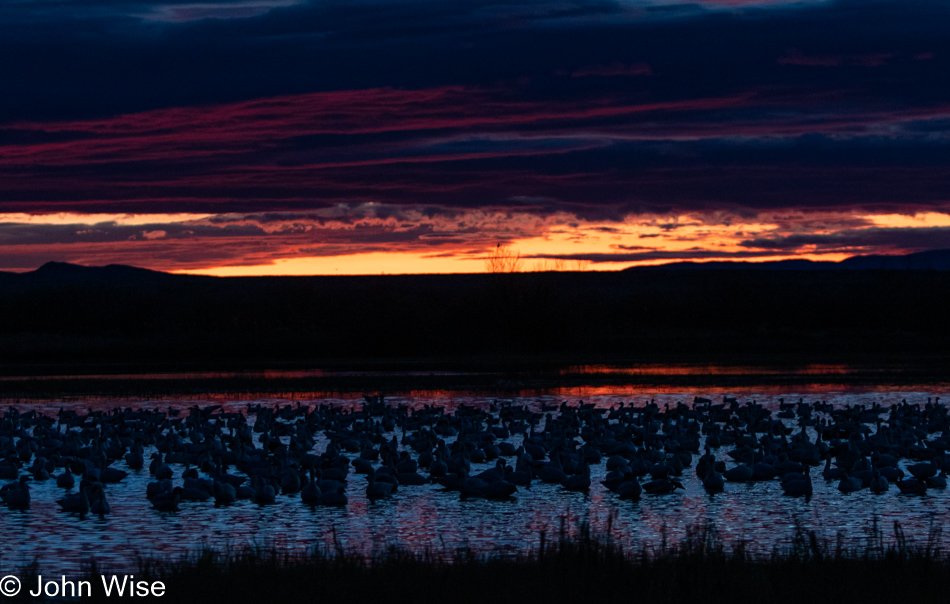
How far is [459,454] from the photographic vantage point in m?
18.6

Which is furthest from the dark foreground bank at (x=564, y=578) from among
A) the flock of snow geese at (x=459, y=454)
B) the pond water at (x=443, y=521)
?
the flock of snow geese at (x=459, y=454)

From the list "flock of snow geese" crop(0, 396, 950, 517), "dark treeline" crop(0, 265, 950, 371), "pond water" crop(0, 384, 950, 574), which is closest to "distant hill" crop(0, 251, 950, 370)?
"dark treeline" crop(0, 265, 950, 371)

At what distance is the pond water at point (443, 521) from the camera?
1289 centimetres

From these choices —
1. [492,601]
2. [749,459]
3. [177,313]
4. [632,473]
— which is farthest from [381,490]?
[177,313]

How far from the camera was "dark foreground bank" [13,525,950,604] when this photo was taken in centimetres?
924

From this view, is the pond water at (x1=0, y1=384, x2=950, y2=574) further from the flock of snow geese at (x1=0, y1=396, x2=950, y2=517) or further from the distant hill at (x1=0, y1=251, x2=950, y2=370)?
the distant hill at (x1=0, y1=251, x2=950, y2=370)

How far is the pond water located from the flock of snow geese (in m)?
0.21

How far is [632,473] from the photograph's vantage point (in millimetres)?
16969

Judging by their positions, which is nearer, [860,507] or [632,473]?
[860,507]

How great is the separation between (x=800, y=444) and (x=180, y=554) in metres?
11.0

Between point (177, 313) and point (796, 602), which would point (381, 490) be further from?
point (177, 313)

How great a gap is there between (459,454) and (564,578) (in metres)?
8.83

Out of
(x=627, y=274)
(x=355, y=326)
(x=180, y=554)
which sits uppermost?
(x=627, y=274)

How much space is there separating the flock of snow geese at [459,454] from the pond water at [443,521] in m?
0.21
